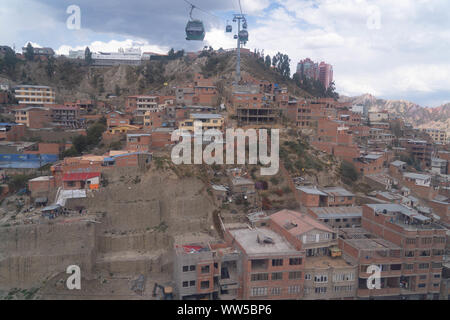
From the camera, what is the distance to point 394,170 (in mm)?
29969

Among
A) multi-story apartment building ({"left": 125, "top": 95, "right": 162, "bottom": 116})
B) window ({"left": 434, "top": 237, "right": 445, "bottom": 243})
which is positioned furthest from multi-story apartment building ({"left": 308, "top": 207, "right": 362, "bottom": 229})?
multi-story apartment building ({"left": 125, "top": 95, "right": 162, "bottom": 116})

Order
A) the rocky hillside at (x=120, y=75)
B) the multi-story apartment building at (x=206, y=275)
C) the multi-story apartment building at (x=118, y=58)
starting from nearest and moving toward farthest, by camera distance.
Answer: the multi-story apartment building at (x=206, y=275), the rocky hillside at (x=120, y=75), the multi-story apartment building at (x=118, y=58)

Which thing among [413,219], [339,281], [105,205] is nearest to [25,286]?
[105,205]

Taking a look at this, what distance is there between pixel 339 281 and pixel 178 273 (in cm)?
830

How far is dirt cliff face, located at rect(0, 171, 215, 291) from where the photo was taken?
1764 centimetres

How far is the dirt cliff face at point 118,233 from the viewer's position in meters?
17.6

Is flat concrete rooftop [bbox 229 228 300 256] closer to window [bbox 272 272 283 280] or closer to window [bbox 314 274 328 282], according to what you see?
window [bbox 272 272 283 280]

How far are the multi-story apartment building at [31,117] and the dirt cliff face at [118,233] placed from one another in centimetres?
1750

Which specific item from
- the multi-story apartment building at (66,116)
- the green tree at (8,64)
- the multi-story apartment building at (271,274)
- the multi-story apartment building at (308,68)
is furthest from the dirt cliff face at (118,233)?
the multi-story apartment building at (308,68)

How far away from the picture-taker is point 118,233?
20156 mm

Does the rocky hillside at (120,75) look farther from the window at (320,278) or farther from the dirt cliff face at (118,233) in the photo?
the window at (320,278)

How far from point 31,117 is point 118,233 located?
70.7 feet

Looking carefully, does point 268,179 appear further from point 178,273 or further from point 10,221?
point 10,221

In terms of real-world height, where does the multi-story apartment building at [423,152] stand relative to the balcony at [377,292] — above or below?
above
